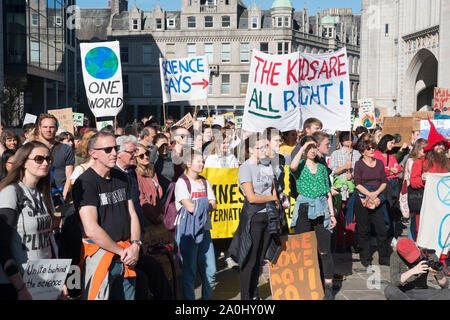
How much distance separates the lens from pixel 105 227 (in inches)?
187

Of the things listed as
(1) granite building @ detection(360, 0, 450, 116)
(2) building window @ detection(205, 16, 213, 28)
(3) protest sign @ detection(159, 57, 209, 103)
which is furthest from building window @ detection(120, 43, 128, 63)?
(3) protest sign @ detection(159, 57, 209, 103)

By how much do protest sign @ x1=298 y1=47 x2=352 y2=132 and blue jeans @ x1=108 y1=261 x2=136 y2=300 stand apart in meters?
4.34

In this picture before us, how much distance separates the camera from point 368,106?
19859mm

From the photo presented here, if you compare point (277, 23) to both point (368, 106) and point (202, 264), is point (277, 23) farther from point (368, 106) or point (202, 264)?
point (202, 264)

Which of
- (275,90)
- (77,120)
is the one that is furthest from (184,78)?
(77,120)

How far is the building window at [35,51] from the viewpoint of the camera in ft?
127

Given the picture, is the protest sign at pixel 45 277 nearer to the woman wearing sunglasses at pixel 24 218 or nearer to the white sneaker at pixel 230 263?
the woman wearing sunglasses at pixel 24 218

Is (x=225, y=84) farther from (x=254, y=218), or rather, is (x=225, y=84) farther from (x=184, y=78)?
(x=254, y=218)

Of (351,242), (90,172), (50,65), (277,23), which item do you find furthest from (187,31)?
(90,172)

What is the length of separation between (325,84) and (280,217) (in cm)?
287

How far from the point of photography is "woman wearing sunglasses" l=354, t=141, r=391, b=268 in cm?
840

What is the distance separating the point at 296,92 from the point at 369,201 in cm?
182

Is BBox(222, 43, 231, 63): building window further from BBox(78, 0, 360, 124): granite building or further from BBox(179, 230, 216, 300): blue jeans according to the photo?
BBox(179, 230, 216, 300): blue jeans

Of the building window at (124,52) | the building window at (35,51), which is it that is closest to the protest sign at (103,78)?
the building window at (35,51)
